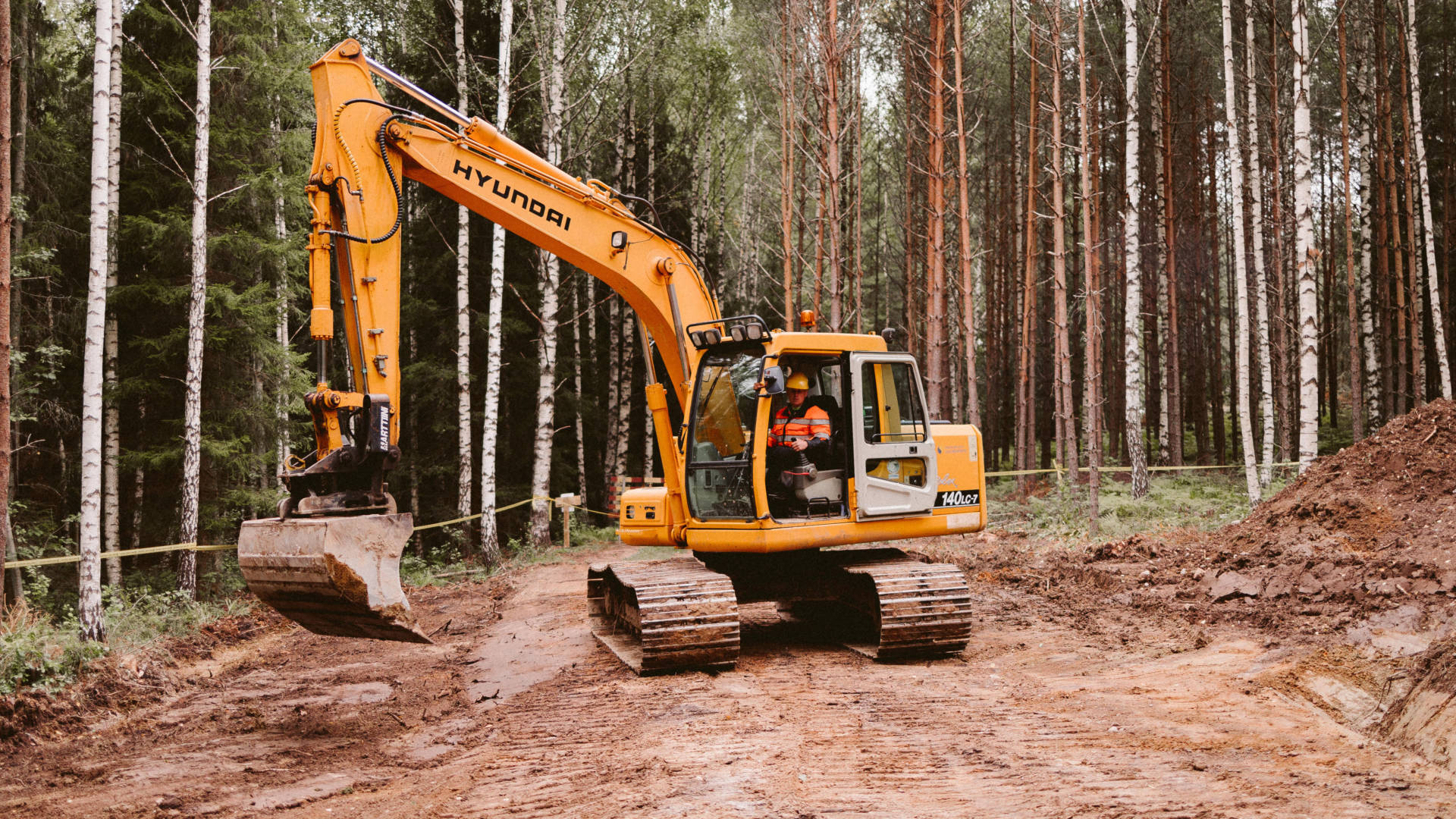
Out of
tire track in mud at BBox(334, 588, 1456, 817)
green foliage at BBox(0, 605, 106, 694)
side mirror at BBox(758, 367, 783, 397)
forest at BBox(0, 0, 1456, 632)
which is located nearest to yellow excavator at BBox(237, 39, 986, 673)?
side mirror at BBox(758, 367, 783, 397)

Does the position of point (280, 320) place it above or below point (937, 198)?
below

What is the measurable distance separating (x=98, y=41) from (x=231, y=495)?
20.0 feet

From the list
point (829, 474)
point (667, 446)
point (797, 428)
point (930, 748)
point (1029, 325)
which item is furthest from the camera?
point (1029, 325)

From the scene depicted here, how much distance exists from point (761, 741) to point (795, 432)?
2804 mm

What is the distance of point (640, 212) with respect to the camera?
87.5ft

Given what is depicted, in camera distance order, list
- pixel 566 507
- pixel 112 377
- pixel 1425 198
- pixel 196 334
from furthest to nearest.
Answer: pixel 1425 198 → pixel 566 507 → pixel 112 377 → pixel 196 334

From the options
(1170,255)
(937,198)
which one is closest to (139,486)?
(937,198)

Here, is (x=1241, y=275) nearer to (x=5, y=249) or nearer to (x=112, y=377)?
(x=5, y=249)

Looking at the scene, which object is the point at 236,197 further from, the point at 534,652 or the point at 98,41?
the point at 534,652

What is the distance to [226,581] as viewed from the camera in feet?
47.9

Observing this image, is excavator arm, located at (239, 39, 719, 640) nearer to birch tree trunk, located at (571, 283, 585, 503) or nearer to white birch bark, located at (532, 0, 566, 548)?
white birch bark, located at (532, 0, 566, 548)

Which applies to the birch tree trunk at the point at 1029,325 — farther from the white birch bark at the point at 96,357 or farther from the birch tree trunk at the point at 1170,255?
the white birch bark at the point at 96,357

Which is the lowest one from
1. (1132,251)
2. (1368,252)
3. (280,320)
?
(280,320)

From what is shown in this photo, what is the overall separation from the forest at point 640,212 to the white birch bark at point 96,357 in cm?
4
